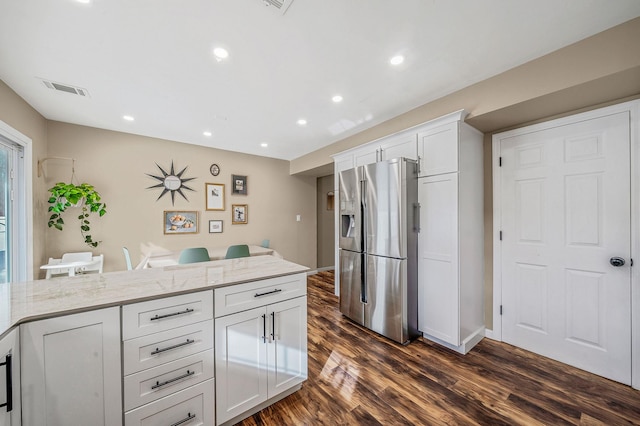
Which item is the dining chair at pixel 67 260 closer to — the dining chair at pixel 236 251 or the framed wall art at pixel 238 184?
the dining chair at pixel 236 251

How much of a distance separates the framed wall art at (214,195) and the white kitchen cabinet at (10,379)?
3450mm

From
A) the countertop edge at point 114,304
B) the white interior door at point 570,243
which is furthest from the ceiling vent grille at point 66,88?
the white interior door at point 570,243

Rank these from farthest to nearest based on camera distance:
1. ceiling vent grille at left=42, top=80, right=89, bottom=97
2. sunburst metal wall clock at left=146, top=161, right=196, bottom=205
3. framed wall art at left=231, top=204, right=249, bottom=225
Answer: framed wall art at left=231, top=204, right=249, bottom=225 < sunburst metal wall clock at left=146, top=161, right=196, bottom=205 < ceiling vent grille at left=42, top=80, right=89, bottom=97

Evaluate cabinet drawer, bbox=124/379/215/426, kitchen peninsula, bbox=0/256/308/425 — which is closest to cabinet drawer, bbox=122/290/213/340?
kitchen peninsula, bbox=0/256/308/425

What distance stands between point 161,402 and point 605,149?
3.59 meters

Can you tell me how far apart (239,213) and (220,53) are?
3138 mm

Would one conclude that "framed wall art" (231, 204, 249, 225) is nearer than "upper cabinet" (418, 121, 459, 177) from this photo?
No

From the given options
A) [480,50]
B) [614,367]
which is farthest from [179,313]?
[614,367]

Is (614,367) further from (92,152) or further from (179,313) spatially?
(92,152)

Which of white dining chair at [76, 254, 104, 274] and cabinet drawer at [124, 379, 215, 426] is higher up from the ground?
white dining chair at [76, 254, 104, 274]

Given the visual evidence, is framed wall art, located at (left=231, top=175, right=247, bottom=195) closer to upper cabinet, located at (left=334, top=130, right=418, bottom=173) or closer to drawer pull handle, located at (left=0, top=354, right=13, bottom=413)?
upper cabinet, located at (left=334, top=130, right=418, bottom=173)

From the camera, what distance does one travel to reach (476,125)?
2396mm

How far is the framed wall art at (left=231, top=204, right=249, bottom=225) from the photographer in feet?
14.8

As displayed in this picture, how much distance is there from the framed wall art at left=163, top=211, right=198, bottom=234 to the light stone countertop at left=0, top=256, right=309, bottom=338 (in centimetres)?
242
